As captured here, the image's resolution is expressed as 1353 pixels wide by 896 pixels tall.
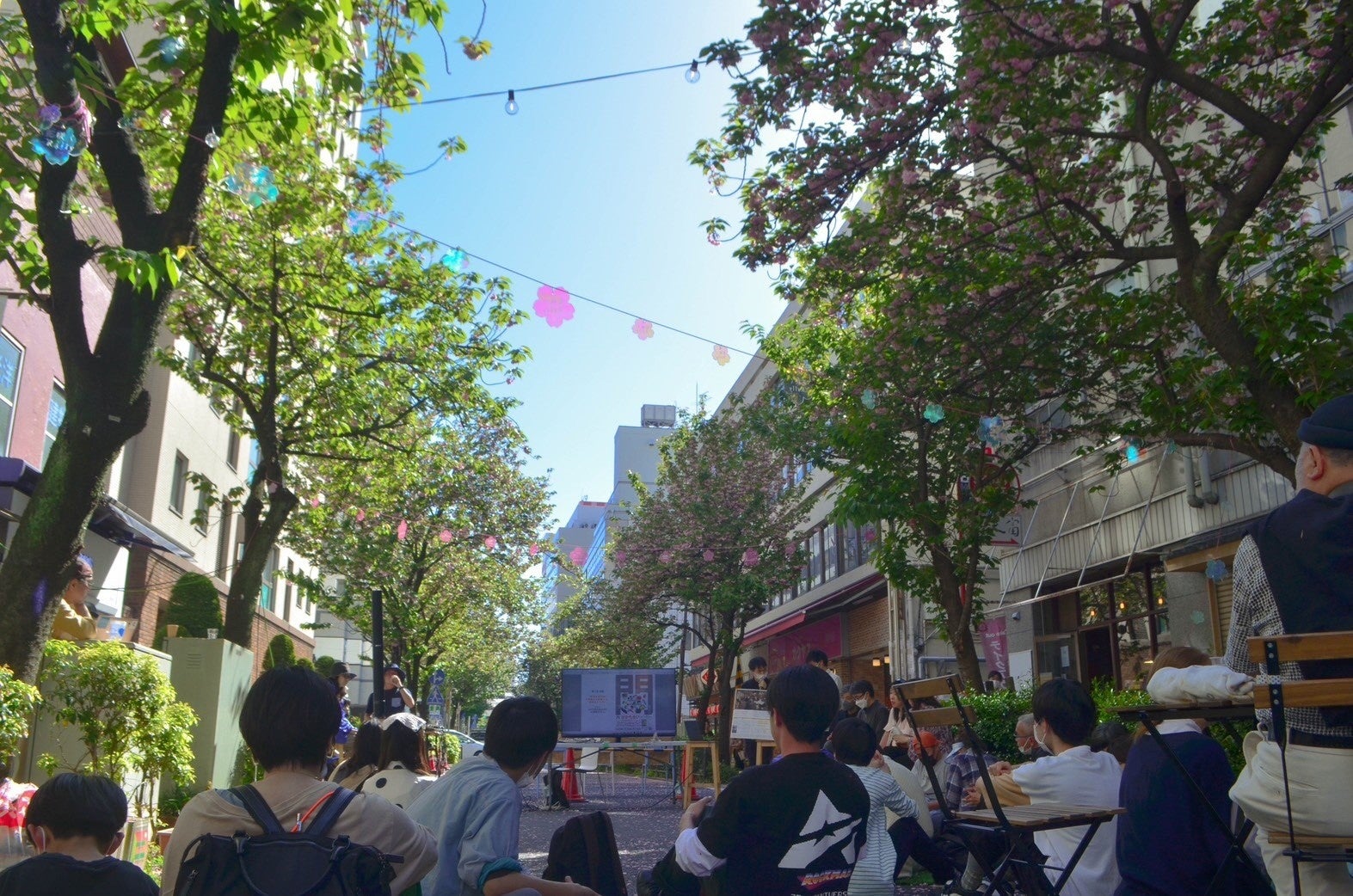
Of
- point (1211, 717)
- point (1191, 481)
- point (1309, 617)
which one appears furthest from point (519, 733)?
point (1191, 481)

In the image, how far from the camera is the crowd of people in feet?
9.78

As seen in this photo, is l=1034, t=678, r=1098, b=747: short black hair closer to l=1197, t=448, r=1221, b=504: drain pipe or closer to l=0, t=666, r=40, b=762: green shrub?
l=0, t=666, r=40, b=762: green shrub

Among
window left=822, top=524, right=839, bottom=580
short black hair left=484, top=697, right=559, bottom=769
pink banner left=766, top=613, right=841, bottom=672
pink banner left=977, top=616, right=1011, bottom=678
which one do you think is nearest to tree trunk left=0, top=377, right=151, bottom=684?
short black hair left=484, top=697, right=559, bottom=769

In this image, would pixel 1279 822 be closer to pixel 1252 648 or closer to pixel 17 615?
pixel 1252 648

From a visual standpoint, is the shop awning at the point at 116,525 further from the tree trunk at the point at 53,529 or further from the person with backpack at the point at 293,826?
the person with backpack at the point at 293,826

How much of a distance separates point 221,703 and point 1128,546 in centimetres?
1211

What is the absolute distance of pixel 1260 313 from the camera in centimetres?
912

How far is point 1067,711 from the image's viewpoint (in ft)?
16.7

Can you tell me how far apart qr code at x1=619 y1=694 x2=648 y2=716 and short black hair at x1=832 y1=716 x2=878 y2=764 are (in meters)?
10.9

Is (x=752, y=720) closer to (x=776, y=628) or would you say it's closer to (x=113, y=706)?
(x=113, y=706)

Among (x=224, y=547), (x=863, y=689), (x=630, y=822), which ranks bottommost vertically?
(x=630, y=822)

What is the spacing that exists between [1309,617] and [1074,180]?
30.3ft

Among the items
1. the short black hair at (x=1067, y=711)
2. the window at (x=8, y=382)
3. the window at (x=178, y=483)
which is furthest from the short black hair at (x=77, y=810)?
the window at (x=178, y=483)

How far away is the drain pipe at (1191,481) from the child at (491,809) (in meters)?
12.2
